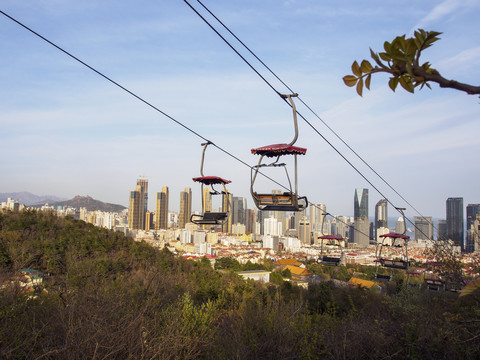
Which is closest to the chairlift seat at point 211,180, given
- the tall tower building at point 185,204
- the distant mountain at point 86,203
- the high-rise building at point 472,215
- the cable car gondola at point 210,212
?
the cable car gondola at point 210,212

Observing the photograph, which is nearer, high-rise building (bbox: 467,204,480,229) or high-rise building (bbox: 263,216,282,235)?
high-rise building (bbox: 467,204,480,229)

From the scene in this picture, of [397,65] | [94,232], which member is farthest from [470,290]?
[94,232]

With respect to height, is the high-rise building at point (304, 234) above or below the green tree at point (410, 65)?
below

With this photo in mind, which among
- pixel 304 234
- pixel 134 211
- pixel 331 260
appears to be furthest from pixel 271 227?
pixel 331 260

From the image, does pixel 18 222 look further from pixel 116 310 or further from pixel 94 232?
pixel 116 310

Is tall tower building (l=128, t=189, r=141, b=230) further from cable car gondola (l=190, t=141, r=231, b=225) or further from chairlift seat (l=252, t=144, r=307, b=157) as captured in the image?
chairlift seat (l=252, t=144, r=307, b=157)

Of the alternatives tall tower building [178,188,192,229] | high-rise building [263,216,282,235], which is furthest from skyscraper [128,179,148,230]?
high-rise building [263,216,282,235]

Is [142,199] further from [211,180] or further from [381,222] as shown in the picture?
[211,180]

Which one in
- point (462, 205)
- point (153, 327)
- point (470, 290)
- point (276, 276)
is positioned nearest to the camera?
point (470, 290)

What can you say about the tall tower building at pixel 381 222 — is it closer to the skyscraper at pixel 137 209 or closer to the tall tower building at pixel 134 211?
the skyscraper at pixel 137 209
